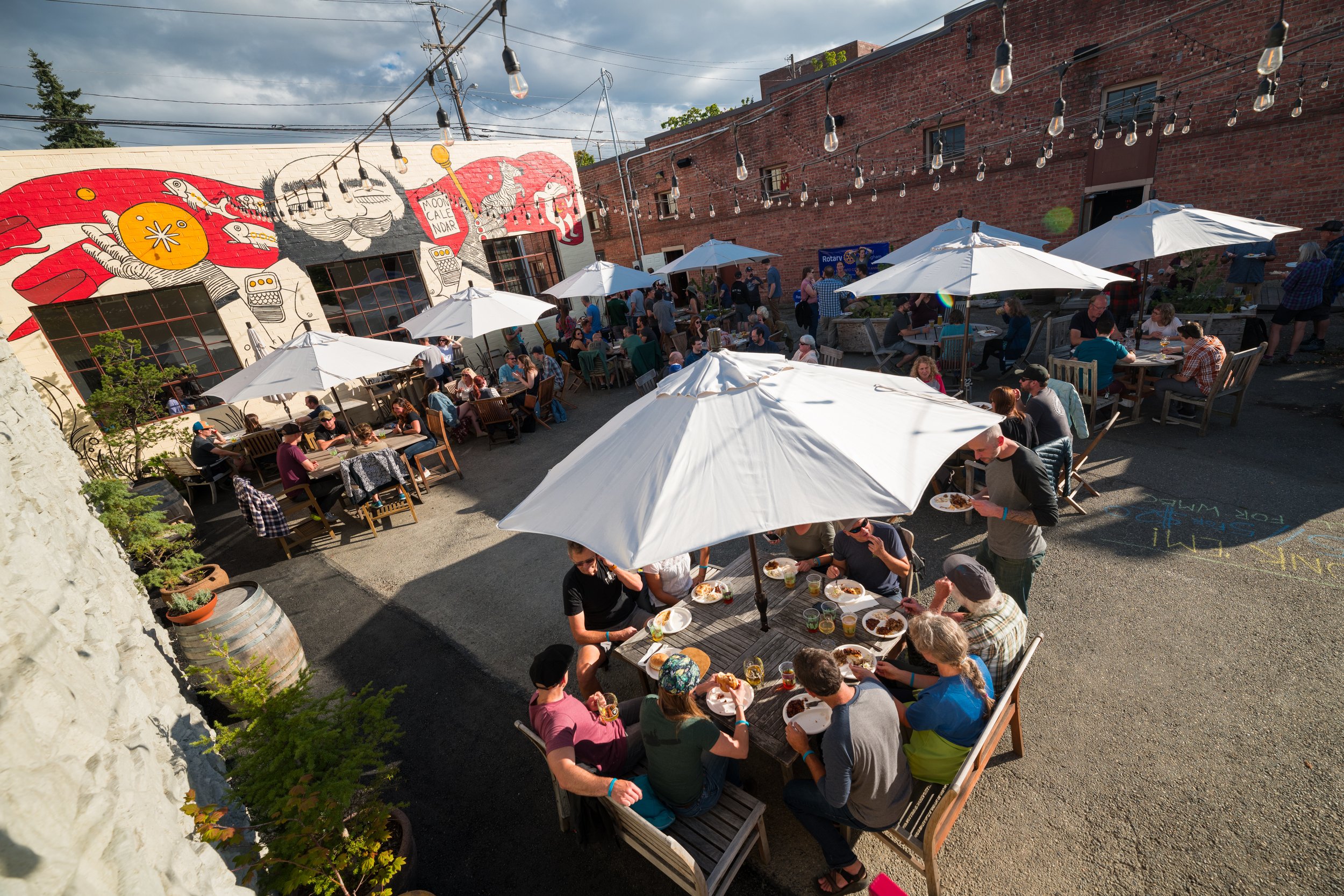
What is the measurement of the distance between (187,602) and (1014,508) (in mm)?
6226

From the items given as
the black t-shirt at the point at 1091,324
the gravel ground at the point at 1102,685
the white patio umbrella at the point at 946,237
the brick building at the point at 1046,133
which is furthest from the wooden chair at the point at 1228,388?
the white patio umbrella at the point at 946,237

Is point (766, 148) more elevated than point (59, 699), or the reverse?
point (766, 148)

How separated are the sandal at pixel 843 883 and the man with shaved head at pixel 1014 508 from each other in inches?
79.4

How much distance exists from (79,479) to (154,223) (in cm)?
808

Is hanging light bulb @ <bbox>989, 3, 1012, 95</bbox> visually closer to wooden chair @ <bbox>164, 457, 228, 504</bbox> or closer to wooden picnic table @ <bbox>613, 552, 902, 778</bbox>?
wooden picnic table @ <bbox>613, 552, 902, 778</bbox>

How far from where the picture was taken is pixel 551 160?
15656mm

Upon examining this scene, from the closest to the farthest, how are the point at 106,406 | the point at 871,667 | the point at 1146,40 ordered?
the point at 871,667
the point at 106,406
the point at 1146,40

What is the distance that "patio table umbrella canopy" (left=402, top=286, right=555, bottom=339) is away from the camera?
30.1 feet

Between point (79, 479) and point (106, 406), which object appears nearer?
point (79, 479)

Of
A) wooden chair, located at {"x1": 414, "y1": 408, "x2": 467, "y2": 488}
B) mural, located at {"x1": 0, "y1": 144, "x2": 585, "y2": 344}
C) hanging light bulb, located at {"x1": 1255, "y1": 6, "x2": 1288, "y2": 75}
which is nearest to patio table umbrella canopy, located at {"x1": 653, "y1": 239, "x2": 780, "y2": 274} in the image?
mural, located at {"x1": 0, "y1": 144, "x2": 585, "y2": 344}

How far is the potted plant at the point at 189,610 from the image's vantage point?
14.1 ft

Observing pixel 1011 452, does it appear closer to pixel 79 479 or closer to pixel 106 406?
pixel 79 479

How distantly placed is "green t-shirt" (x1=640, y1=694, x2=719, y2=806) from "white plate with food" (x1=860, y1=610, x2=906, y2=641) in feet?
4.08

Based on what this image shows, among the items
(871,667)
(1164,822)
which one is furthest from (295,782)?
(1164,822)
